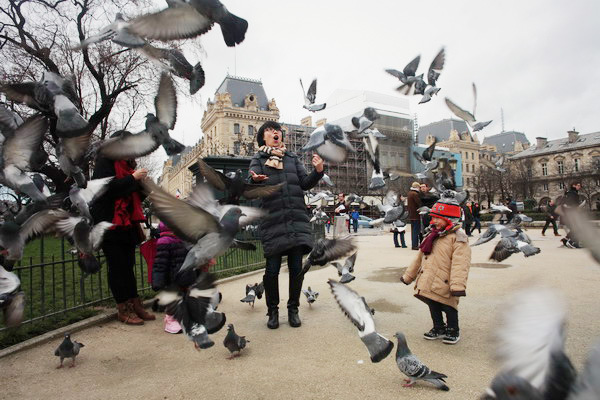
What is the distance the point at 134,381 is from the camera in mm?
2918

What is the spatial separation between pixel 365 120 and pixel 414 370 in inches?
113

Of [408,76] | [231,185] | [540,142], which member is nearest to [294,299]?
[231,185]

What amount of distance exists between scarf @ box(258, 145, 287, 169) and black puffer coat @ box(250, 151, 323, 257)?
7cm

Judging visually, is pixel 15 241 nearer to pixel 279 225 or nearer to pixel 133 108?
pixel 279 225

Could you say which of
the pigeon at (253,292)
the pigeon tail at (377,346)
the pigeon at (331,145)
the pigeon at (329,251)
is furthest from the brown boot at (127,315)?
the pigeon tail at (377,346)

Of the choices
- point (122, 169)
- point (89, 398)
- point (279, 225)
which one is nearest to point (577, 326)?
point (279, 225)

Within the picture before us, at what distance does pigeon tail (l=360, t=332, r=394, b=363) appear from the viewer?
2.30 metres

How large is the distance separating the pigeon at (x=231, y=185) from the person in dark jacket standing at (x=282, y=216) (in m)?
1.57

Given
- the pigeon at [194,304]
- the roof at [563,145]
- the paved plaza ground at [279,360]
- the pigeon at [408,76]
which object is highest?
the roof at [563,145]

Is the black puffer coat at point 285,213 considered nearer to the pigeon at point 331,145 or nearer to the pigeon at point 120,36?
the pigeon at point 331,145

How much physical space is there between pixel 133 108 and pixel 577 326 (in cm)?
1508

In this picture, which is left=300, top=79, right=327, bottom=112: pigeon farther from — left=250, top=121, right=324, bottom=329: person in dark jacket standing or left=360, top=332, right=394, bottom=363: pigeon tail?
left=360, top=332, right=394, bottom=363: pigeon tail

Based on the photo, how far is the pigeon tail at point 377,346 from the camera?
230 cm

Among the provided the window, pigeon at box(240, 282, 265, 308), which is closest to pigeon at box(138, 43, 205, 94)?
pigeon at box(240, 282, 265, 308)
